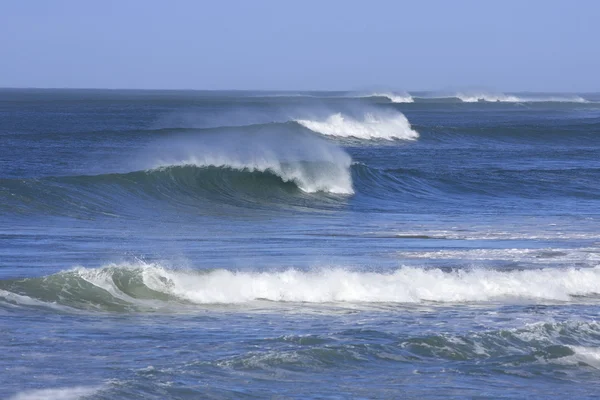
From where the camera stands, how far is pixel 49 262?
1362 centimetres

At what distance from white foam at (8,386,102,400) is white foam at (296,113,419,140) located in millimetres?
46218

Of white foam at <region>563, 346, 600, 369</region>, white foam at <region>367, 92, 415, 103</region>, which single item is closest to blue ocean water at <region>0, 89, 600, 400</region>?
white foam at <region>563, 346, 600, 369</region>

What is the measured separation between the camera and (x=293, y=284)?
1270 cm

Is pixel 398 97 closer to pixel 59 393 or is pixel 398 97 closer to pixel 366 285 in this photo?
pixel 366 285

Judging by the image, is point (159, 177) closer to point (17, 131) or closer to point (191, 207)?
point (191, 207)

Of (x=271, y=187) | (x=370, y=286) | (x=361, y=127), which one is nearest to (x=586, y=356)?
(x=370, y=286)

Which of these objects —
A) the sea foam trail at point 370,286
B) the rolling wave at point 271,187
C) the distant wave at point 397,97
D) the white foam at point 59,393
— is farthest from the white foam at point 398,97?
the white foam at point 59,393

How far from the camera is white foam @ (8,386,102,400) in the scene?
7.62m

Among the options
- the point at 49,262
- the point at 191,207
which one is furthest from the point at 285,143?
the point at 49,262

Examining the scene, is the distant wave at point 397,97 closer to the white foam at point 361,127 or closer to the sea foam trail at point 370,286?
the white foam at point 361,127

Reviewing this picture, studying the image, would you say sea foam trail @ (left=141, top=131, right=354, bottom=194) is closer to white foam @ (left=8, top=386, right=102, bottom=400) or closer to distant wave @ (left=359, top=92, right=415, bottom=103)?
white foam @ (left=8, top=386, right=102, bottom=400)

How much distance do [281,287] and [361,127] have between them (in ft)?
143

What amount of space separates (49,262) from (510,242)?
7.90 m

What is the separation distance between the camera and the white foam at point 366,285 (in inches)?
488
